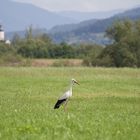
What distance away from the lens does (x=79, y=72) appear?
5238 centimetres

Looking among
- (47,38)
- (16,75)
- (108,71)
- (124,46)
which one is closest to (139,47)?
(124,46)

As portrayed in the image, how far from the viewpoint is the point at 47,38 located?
155500 mm

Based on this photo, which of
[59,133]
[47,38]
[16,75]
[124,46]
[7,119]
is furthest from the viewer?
[47,38]

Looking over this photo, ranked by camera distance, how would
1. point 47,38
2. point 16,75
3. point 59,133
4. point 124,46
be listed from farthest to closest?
point 47,38
point 124,46
point 16,75
point 59,133

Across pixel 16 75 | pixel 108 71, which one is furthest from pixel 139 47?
pixel 16 75

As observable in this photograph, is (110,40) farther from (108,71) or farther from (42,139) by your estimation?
(42,139)

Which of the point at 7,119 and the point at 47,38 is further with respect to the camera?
the point at 47,38

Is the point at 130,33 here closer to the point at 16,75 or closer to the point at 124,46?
the point at 124,46

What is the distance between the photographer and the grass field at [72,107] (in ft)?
40.6

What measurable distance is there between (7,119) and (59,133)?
3.17 meters

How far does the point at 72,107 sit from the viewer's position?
23.6 m

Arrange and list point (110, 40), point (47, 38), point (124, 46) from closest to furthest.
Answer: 1. point (124, 46)
2. point (110, 40)
3. point (47, 38)

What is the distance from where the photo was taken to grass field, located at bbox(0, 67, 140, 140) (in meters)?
12.4

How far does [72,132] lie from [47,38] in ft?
471
